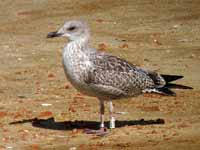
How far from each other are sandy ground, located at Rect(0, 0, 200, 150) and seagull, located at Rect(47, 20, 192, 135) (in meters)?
0.40

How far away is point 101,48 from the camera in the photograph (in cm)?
1666

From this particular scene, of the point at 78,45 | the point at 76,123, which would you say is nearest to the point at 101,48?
the point at 76,123

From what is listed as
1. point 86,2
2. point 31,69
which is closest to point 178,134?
point 31,69

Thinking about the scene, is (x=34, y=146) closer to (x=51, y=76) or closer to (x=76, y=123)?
(x=76, y=123)

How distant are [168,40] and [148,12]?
3.44 m

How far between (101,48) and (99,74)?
21.4ft

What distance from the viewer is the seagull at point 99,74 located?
10023 millimetres

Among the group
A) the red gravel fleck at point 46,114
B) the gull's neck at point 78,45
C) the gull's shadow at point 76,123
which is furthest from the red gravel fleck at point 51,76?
the gull's neck at point 78,45

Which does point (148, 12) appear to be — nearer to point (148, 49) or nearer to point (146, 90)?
point (148, 49)

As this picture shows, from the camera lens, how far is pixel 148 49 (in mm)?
16469

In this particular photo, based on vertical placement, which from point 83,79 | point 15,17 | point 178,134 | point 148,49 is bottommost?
point 178,134

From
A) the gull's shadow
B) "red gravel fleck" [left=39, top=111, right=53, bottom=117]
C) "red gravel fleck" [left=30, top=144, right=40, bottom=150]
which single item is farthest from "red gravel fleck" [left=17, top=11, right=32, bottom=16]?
"red gravel fleck" [left=30, top=144, right=40, bottom=150]

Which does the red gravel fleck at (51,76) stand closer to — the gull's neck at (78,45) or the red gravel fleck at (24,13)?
the gull's neck at (78,45)

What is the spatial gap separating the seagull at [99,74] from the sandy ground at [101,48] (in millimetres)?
399
